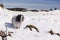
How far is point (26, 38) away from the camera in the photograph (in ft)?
38.7

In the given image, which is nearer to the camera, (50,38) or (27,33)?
(50,38)

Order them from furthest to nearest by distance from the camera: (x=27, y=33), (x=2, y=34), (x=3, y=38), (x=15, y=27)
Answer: (x=15, y=27) → (x=27, y=33) → (x=2, y=34) → (x=3, y=38)

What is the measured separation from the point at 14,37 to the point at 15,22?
4.40 metres

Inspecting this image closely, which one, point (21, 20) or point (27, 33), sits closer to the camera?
point (27, 33)

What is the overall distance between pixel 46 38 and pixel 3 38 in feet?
7.94

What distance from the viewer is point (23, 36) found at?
12.2 m

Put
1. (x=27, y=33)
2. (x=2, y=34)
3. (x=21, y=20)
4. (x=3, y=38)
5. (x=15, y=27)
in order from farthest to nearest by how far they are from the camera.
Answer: (x=21, y=20), (x=15, y=27), (x=27, y=33), (x=2, y=34), (x=3, y=38)

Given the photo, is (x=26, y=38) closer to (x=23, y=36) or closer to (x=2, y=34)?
(x=23, y=36)

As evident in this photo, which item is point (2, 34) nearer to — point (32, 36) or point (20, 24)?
point (32, 36)

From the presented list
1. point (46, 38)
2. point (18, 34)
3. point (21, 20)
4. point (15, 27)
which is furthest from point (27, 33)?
point (21, 20)

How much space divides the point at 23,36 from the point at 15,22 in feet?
13.3

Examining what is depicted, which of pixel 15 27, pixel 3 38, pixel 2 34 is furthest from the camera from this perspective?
pixel 15 27

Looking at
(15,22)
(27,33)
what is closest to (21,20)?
(15,22)

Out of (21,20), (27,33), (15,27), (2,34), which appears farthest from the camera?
(21,20)
